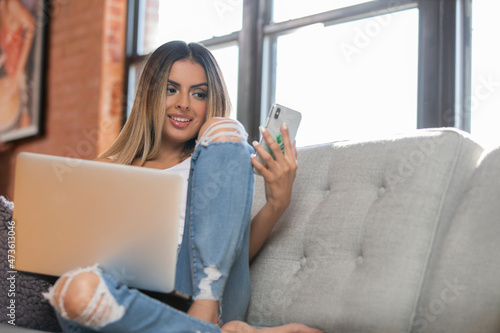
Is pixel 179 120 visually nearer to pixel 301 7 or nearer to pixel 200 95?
pixel 200 95

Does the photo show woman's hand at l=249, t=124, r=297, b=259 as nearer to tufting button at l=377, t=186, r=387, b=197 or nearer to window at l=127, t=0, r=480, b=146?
tufting button at l=377, t=186, r=387, b=197

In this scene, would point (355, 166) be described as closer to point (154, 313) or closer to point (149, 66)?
point (154, 313)

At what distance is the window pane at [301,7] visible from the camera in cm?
269

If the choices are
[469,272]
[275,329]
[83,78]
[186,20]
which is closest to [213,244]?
[275,329]

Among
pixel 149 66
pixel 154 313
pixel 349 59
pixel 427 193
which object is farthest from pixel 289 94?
pixel 154 313

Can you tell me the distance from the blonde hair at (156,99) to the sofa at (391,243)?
435 mm

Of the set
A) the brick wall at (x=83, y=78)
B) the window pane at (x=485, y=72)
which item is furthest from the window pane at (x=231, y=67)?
the window pane at (x=485, y=72)

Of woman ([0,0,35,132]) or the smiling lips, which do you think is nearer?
the smiling lips

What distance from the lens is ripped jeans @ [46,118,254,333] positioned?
41.3 inches

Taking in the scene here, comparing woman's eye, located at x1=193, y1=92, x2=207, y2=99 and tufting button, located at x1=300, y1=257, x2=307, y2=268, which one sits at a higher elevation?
Answer: woman's eye, located at x1=193, y1=92, x2=207, y2=99

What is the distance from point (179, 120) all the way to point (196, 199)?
0.54 metres

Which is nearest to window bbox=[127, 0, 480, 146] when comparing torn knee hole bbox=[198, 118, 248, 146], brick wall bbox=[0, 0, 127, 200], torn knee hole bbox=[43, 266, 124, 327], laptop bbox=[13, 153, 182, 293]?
brick wall bbox=[0, 0, 127, 200]

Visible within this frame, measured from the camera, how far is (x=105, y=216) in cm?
106

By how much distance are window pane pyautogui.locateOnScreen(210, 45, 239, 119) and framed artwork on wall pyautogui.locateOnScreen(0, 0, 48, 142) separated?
1.57m
